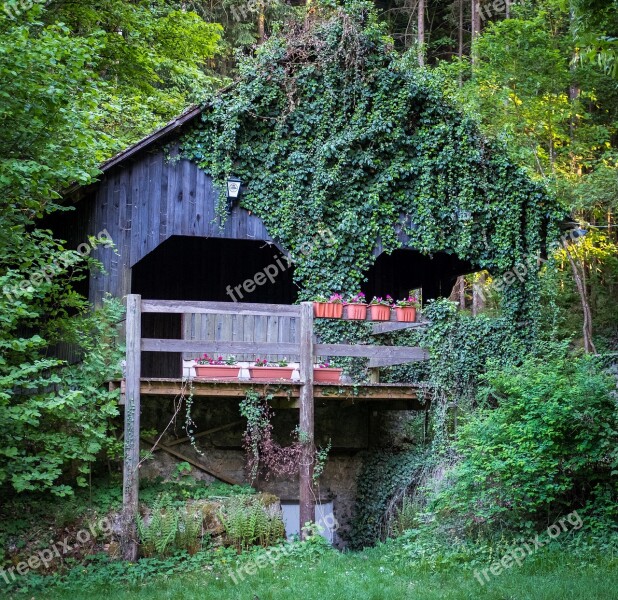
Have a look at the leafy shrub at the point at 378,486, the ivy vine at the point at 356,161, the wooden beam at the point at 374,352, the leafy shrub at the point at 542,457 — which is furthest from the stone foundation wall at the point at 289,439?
the leafy shrub at the point at 542,457

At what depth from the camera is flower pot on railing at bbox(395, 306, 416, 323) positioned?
11758 millimetres

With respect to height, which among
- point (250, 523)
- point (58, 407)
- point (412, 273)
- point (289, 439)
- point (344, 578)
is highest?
point (412, 273)

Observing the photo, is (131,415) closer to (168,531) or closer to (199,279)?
(168,531)

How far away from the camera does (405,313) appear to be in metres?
11.8

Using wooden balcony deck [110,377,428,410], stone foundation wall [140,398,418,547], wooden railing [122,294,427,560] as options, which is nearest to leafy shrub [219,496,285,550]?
wooden railing [122,294,427,560]

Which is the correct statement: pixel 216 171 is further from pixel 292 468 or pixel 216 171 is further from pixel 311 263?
pixel 292 468

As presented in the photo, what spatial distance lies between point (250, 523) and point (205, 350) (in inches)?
93.7

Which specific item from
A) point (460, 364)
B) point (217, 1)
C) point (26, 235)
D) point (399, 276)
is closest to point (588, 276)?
point (399, 276)

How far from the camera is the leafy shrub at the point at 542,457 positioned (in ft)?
30.7

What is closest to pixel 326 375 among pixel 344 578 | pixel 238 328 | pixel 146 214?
pixel 238 328

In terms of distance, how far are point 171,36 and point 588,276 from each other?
12.3 meters

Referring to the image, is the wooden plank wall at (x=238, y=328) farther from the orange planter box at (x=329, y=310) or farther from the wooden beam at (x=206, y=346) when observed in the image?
the wooden beam at (x=206, y=346)

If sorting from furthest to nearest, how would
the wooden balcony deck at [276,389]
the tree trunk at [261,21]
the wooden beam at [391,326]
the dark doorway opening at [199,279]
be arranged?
1. the tree trunk at [261,21]
2. the dark doorway opening at [199,279]
3. the wooden beam at [391,326]
4. the wooden balcony deck at [276,389]

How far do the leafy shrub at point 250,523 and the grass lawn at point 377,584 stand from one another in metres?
0.96
